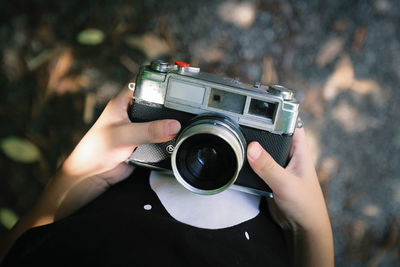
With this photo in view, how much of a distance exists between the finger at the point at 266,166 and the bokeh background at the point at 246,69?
416mm

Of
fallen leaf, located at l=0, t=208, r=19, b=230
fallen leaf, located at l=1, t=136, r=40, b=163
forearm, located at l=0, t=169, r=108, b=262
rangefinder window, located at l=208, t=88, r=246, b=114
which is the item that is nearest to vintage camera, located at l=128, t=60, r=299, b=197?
rangefinder window, located at l=208, t=88, r=246, b=114

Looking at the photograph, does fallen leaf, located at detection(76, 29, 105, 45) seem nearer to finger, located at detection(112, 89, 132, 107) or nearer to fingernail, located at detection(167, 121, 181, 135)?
finger, located at detection(112, 89, 132, 107)

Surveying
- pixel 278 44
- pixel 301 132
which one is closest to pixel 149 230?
pixel 301 132

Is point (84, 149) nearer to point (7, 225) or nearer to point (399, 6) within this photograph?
point (7, 225)

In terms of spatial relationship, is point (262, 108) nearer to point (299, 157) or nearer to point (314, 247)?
point (299, 157)

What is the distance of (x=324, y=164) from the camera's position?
0.87 metres

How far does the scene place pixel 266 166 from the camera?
0.47m

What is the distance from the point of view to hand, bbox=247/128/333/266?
1.61 feet

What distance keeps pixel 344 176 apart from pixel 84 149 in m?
0.72

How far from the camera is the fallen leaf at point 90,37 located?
845mm

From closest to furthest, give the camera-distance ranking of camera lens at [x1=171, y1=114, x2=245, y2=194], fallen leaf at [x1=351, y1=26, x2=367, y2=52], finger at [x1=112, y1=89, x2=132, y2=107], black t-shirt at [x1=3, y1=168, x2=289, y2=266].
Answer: black t-shirt at [x1=3, y1=168, x2=289, y2=266] → camera lens at [x1=171, y1=114, x2=245, y2=194] → finger at [x1=112, y1=89, x2=132, y2=107] → fallen leaf at [x1=351, y1=26, x2=367, y2=52]

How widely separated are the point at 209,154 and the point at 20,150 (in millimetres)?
678

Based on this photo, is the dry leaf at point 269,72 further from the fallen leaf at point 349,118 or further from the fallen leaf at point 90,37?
the fallen leaf at point 90,37

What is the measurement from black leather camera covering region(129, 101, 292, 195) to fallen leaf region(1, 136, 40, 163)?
19.9 inches
